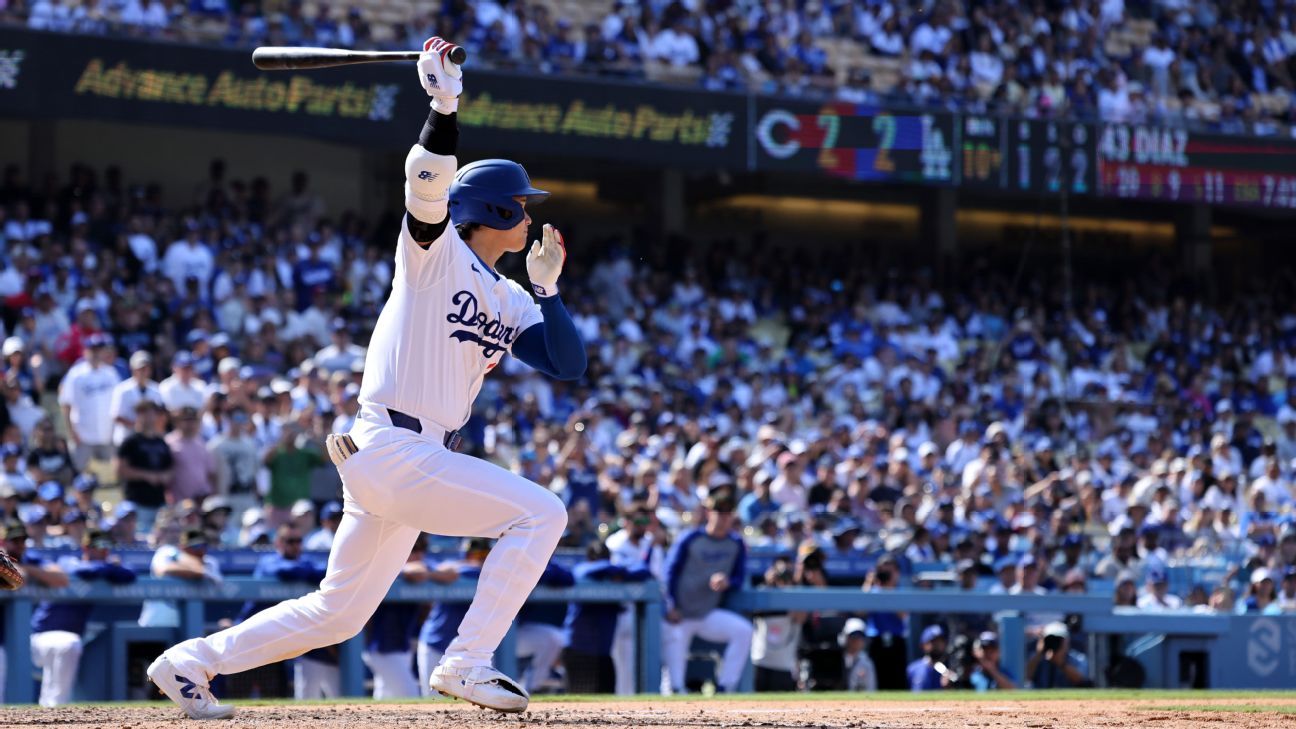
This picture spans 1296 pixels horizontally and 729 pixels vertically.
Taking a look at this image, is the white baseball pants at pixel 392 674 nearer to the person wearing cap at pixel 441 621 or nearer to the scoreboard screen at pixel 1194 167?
the person wearing cap at pixel 441 621

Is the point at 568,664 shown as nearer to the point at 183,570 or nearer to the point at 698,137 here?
the point at 183,570

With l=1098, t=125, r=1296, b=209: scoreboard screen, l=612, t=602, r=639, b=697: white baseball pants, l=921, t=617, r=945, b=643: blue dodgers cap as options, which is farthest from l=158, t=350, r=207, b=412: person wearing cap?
l=1098, t=125, r=1296, b=209: scoreboard screen

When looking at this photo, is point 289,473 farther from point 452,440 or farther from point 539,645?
point 452,440

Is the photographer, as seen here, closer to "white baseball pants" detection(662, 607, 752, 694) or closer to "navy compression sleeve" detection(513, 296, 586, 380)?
"white baseball pants" detection(662, 607, 752, 694)

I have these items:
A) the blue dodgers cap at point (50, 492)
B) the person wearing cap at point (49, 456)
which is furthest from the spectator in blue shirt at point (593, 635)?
the person wearing cap at point (49, 456)

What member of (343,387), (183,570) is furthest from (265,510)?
(183,570)
